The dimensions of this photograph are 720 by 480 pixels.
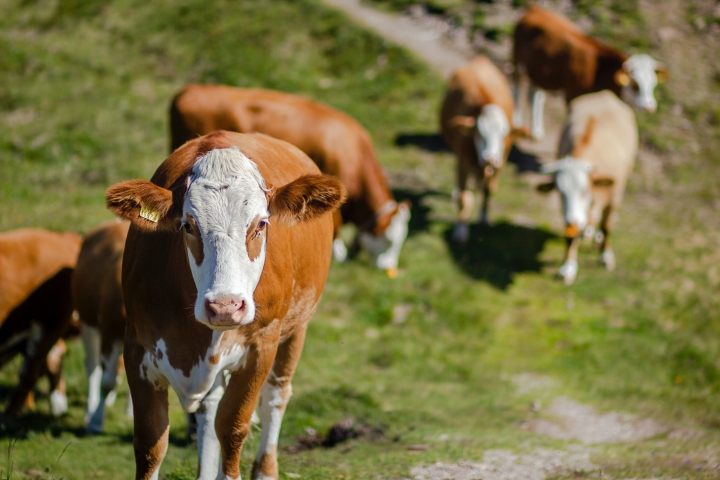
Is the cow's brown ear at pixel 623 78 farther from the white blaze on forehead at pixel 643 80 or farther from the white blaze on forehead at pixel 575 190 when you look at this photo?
the white blaze on forehead at pixel 575 190

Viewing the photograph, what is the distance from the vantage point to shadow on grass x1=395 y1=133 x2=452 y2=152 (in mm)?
15688

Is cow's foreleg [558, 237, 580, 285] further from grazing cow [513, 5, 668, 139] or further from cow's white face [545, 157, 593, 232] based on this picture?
grazing cow [513, 5, 668, 139]

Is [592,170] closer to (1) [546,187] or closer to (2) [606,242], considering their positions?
(1) [546,187]

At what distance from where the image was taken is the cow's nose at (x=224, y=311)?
11.3 ft

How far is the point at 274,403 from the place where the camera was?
532cm

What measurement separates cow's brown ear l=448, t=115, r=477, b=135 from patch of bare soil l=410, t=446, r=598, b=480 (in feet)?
22.3

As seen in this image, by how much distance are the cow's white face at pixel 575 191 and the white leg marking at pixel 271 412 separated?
7.05m

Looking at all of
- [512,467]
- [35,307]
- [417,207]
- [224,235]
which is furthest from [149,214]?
[417,207]

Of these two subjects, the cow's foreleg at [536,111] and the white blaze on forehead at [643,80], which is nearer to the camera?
the white blaze on forehead at [643,80]

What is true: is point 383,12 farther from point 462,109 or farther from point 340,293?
point 340,293

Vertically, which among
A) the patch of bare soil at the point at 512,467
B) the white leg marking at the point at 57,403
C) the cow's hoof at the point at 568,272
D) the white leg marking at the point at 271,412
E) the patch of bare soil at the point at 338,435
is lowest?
the cow's hoof at the point at 568,272

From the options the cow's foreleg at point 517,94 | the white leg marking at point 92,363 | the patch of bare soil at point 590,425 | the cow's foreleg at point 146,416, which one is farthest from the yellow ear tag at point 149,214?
the cow's foreleg at point 517,94

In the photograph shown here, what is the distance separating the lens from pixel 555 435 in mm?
7516

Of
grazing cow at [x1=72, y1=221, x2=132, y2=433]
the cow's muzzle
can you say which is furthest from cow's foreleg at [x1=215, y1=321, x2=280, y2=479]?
grazing cow at [x1=72, y1=221, x2=132, y2=433]
